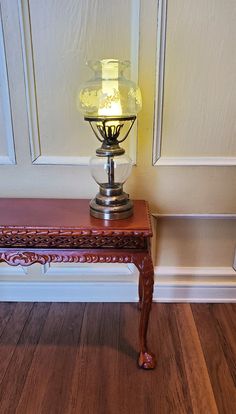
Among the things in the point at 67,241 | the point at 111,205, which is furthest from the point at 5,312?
the point at 111,205

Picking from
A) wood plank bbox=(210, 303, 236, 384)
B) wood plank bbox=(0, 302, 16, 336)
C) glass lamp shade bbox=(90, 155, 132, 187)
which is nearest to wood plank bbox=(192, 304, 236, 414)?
wood plank bbox=(210, 303, 236, 384)

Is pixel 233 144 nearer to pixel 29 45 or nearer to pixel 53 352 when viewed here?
pixel 29 45

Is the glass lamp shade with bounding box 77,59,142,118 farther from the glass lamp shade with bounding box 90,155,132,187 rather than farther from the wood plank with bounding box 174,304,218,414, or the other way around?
the wood plank with bounding box 174,304,218,414

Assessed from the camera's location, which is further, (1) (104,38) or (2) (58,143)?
(2) (58,143)

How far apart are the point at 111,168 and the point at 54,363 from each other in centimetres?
82

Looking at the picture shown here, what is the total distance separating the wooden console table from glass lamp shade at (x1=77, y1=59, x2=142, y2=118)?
0.39m

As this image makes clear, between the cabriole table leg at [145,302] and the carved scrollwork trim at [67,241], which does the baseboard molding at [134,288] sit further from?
the carved scrollwork trim at [67,241]

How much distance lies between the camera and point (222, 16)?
1.27 metres

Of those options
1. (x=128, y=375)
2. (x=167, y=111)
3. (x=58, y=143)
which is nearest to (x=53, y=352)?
(x=128, y=375)

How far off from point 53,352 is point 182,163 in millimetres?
979

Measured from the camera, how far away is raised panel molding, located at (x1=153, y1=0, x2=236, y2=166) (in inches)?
50.3

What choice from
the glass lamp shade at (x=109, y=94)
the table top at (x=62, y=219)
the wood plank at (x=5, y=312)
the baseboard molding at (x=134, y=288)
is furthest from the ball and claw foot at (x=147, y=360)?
the glass lamp shade at (x=109, y=94)

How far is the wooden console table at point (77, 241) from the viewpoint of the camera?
46.1 inches

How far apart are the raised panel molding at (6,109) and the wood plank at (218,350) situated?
1147 millimetres
